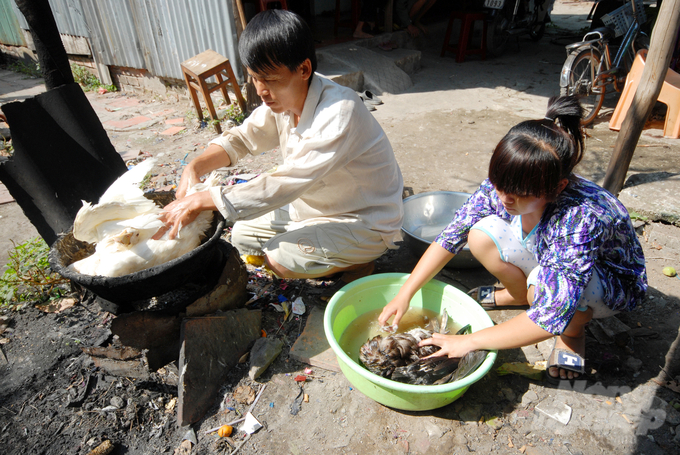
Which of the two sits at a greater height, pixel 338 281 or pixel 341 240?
pixel 341 240

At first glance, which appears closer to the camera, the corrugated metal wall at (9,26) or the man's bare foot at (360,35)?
the man's bare foot at (360,35)

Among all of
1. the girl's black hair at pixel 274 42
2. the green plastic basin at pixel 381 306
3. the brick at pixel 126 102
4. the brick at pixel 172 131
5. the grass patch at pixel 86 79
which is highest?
the girl's black hair at pixel 274 42

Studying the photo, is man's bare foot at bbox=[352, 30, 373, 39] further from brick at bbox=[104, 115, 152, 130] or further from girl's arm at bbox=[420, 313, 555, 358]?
girl's arm at bbox=[420, 313, 555, 358]

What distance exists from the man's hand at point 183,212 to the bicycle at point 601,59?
5.37 metres

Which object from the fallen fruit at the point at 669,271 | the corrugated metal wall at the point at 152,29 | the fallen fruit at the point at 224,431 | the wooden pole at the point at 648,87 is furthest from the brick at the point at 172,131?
the fallen fruit at the point at 669,271

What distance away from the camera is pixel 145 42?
6.70 metres

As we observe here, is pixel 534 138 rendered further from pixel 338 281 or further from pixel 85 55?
pixel 85 55

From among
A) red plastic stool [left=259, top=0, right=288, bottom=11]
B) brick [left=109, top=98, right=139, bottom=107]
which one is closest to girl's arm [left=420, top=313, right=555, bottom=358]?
red plastic stool [left=259, top=0, right=288, bottom=11]

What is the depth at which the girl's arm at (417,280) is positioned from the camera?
202cm

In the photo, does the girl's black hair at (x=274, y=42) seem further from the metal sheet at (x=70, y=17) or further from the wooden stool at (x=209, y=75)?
the metal sheet at (x=70, y=17)

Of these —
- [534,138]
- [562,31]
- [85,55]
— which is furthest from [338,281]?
[562,31]

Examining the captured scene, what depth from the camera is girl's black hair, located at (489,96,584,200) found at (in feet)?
4.65

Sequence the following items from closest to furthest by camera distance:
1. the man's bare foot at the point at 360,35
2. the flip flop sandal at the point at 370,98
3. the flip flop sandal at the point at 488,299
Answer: the flip flop sandal at the point at 488,299, the flip flop sandal at the point at 370,98, the man's bare foot at the point at 360,35

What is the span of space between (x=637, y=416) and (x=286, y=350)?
181 centimetres
